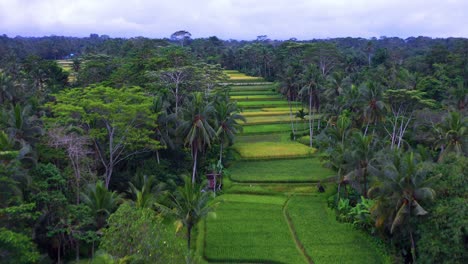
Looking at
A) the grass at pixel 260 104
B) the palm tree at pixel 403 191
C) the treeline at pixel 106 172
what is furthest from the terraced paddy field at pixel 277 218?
the grass at pixel 260 104

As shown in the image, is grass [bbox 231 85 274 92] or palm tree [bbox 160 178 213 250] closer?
palm tree [bbox 160 178 213 250]

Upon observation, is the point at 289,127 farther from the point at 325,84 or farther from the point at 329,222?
the point at 329,222

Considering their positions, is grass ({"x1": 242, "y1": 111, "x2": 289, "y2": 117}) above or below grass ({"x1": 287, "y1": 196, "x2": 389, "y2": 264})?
above

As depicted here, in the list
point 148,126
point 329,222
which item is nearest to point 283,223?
point 329,222

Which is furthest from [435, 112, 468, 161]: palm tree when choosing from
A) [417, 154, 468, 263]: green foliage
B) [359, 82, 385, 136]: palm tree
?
[359, 82, 385, 136]: palm tree

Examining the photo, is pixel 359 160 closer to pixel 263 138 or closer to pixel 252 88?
pixel 263 138

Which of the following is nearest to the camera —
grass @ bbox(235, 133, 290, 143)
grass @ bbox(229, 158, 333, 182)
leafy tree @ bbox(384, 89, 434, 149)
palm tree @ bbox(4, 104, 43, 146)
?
palm tree @ bbox(4, 104, 43, 146)

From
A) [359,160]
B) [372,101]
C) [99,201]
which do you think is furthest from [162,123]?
[372,101]

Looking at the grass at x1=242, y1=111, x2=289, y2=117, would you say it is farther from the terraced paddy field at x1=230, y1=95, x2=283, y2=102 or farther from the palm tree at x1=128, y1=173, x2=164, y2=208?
the palm tree at x1=128, y1=173, x2=164, y2=208

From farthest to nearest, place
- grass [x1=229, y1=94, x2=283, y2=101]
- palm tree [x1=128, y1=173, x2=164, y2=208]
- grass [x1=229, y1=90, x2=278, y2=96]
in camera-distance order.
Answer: grass [x1=229, y1=90, x2=278, y2=96] < grass [x1=229, y1=94, x2=283, y2=101] < palm tree [x1=128, y1=173, x2=164, y2=208]
